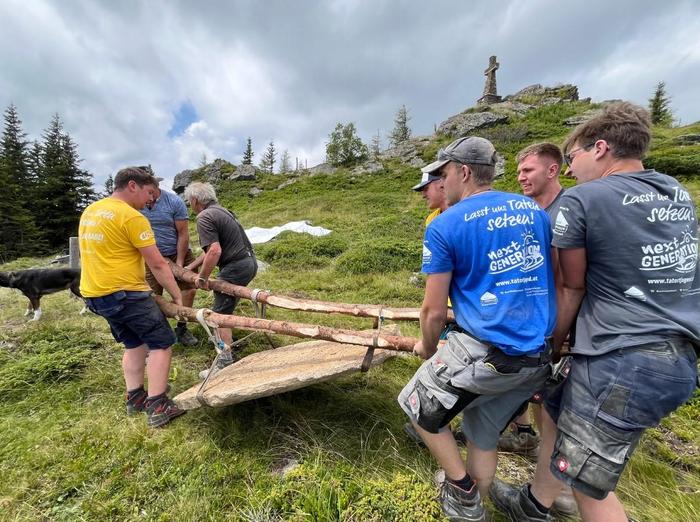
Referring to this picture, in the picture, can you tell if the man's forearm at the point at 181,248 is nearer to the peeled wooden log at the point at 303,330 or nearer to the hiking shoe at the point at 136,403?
the peeled wooden log at the point at 303,330

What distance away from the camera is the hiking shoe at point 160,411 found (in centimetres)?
267

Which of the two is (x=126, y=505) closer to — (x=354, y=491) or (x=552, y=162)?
(x=354, y=491)

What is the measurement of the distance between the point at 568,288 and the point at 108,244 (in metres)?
3.44

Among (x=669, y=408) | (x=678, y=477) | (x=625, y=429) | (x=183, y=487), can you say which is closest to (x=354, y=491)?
(x=183, y=487)

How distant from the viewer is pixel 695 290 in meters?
1.39

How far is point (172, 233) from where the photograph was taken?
433cm

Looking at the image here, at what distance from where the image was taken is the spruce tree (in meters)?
21.7

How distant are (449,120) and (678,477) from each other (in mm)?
34129

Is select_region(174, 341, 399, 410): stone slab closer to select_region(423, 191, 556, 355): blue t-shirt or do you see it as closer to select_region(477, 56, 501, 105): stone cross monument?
select_region(423, 191, 556, 355): blue t-shirt

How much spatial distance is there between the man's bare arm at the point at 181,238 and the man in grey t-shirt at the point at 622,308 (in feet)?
14.7

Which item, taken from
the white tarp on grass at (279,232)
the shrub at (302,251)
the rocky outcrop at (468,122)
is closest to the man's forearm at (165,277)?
the shrub at (302,251)

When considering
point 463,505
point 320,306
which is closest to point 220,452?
point 320,306

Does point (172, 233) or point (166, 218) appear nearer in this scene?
point (166, 218)

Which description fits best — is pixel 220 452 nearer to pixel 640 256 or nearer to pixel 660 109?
pixel 640 256
